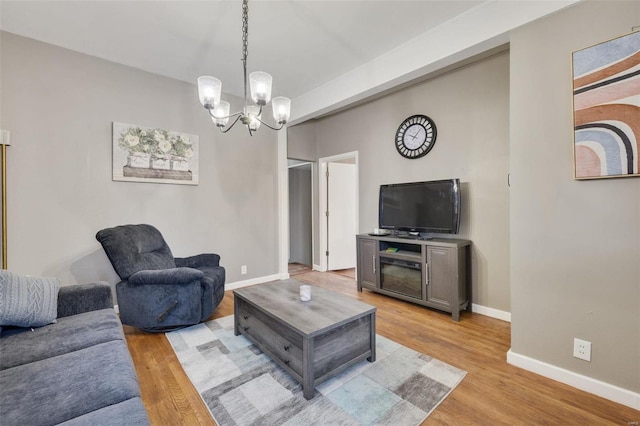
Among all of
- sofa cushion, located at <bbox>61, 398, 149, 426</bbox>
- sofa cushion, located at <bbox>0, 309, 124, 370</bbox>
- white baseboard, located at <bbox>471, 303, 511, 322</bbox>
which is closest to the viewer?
sofa cushion, located at <bbox>61, 398, 149, 426</bbox>

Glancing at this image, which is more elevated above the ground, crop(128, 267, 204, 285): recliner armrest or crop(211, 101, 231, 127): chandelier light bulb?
crop(211, 101, 231, 127): chandelier light bulb

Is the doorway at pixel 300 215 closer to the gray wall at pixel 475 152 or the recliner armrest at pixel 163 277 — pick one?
the gray wall at pixel 475 152

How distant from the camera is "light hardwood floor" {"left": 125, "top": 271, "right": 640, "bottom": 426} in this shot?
1.51 metres

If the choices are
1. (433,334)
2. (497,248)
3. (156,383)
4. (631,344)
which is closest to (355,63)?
(497,248)

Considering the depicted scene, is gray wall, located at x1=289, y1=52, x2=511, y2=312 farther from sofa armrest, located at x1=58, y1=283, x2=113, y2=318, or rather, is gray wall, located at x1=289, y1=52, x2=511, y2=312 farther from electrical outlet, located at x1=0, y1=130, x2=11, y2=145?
electrical outlet, located at x1=0, y1=130, x2=11, y2=145

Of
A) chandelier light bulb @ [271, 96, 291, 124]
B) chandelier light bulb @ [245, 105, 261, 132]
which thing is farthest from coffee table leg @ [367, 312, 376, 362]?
chandelier light bulb @ [245, 105, 261, 132]

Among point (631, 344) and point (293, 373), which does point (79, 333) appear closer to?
point (293, 373)

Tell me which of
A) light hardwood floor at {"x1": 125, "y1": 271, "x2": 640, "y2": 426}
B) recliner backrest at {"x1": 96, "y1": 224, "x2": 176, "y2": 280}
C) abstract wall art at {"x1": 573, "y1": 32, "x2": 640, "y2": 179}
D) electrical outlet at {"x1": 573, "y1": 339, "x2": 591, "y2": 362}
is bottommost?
light hardwood floor at {"x1": 125, "y1": 271, "x2": 640, "y2": 426}

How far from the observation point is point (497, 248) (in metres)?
2.85

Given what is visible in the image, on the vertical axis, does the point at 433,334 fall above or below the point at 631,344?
below

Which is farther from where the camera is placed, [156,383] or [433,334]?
[433,334]

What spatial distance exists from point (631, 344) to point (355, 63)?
3.24 m

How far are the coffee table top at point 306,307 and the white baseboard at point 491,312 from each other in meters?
1.70

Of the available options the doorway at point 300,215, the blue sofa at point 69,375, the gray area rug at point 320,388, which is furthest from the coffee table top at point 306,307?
the doorway at point 300,215
